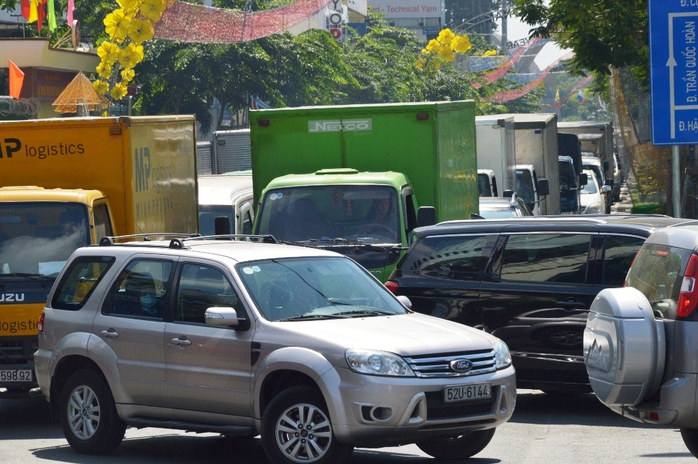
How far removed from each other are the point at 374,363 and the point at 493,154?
50.3 feet

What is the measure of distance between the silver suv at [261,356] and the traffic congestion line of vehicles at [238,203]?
0.10 feet

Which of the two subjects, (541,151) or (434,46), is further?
(434,46)

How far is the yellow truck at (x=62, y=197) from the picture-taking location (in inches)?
424

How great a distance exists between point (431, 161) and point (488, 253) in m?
3.78

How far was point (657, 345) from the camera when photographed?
270 inches

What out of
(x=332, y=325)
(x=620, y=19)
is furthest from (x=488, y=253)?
(x=620, y=19)

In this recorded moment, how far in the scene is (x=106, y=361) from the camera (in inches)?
357

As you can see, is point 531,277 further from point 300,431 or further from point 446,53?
point 446,53

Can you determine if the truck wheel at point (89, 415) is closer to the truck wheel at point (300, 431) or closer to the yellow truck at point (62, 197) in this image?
the yellow truck at point (62, 197)

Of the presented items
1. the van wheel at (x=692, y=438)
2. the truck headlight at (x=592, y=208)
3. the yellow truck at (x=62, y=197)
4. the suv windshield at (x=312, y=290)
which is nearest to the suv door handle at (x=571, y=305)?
the suv windshield at (x=312, y=290)

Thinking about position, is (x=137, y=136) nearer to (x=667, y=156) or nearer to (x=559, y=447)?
(x=559, y=447)

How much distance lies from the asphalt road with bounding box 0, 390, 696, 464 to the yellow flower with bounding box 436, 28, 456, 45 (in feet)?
154

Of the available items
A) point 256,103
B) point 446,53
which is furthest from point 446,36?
point 256,103

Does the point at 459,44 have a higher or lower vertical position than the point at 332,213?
higher
